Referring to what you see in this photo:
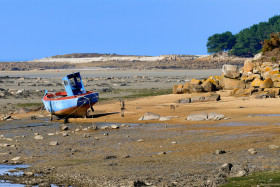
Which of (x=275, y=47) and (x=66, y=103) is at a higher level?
(x=275, y=47)

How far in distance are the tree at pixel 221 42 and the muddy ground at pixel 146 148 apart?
10281cm

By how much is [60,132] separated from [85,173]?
9659mm

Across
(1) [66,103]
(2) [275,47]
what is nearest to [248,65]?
(2) [275,47]

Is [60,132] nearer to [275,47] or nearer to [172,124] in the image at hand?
[172,124]

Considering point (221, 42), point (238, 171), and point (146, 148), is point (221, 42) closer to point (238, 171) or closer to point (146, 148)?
point (146, 148)

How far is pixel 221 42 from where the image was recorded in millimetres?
131750

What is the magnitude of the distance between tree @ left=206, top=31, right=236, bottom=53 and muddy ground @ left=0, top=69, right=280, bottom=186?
337 ft

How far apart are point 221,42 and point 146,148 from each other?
11755cm

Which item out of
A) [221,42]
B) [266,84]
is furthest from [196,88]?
[221,42]

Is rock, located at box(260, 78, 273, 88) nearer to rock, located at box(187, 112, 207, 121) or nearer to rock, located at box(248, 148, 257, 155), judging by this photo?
rock, located at box(187, 112, 207, 121)

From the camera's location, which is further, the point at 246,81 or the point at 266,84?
the point at 246,81

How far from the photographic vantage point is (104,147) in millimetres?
18219

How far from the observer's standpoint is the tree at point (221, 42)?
130250 mm

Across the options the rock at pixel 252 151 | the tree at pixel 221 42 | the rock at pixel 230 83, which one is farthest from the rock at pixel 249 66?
the tree at pixel 221 42
